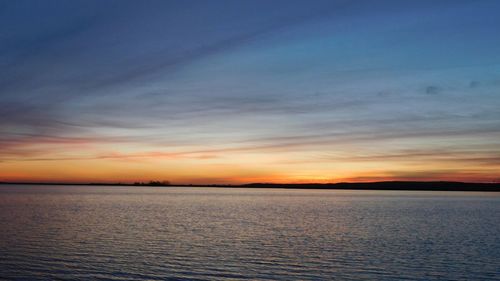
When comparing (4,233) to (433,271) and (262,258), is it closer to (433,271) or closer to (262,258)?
(262,258)

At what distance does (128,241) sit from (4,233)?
50.6 feet

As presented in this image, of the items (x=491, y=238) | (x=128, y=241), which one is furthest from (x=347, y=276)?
(x=491, y=238)

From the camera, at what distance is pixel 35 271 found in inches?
1292

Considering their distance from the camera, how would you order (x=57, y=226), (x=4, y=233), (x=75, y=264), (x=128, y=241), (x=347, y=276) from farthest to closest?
(x=57, y=226)
(x=4, y=233)
(x=128, y=241)
(x=75, y=264)
(x=347, y=276)

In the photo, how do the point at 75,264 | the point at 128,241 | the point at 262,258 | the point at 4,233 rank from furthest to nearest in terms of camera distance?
the point at 4,233 < the point at 128,241 < the point at 262,258 < the point at 75,264

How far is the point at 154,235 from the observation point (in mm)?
53125

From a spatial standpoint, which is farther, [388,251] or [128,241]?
[128,241]

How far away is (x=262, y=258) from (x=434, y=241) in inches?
896

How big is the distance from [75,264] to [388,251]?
26687 millimetres

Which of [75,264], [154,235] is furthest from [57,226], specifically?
[75,264]

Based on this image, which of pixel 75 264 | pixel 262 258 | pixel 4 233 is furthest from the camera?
pixel 4 233

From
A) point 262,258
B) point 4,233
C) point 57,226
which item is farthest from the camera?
point 57,226

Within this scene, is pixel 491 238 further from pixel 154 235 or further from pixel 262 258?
pixel 154 235

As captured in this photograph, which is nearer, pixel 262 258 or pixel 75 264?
pixel 75 264
